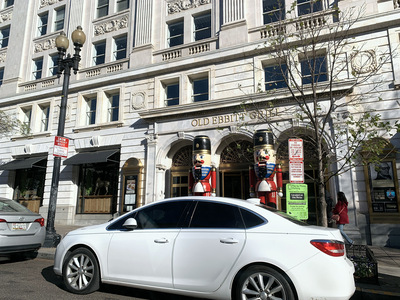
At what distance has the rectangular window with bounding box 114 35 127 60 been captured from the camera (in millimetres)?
18350

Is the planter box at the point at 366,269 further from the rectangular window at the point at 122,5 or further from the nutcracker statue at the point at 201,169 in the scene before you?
the rectangular window at the point at 122,5

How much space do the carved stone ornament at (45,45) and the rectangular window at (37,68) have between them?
0.69 metres

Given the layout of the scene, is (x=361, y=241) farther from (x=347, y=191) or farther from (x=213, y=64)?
(x=213, y=64)

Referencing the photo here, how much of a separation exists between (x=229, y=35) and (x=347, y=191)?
9.15m

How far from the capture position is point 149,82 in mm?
16312

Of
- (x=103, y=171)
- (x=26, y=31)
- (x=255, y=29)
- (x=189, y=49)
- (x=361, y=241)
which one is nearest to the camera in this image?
(x=361, y=241)

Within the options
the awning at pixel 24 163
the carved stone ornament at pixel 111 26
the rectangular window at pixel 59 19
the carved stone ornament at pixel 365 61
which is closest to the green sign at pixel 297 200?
the carved stone ornament at pixel 365 61

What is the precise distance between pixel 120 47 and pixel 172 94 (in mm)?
5459

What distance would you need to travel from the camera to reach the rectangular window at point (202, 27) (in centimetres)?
1620

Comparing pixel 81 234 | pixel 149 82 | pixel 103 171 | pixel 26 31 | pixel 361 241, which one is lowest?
pixel 361 241

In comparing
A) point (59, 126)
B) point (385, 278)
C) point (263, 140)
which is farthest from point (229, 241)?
point (59, 126)

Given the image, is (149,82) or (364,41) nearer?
(364,41)

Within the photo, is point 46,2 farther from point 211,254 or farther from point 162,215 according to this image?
point 211,254

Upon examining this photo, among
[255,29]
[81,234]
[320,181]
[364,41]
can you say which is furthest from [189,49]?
[81,234]
